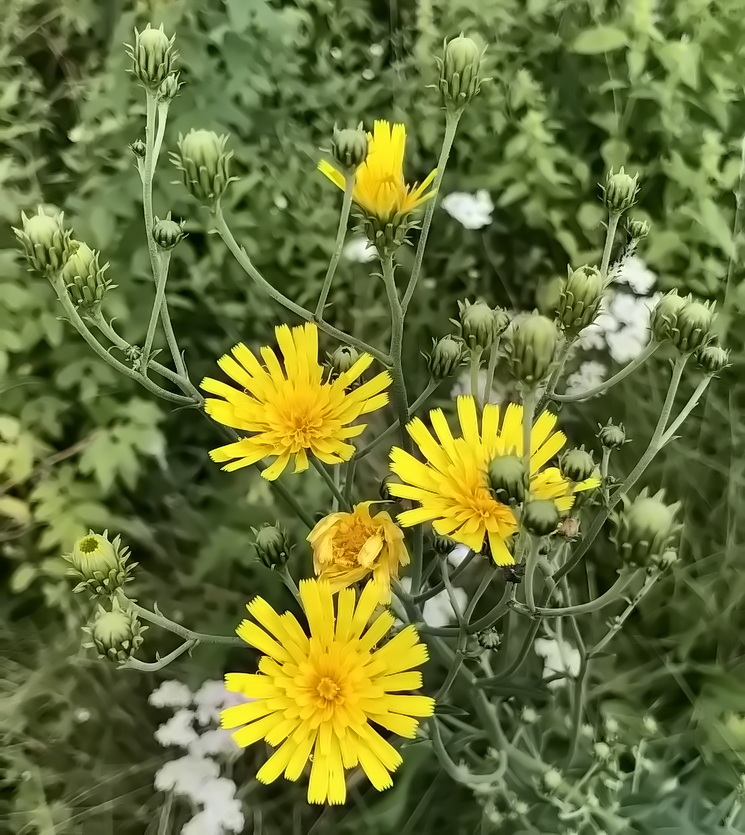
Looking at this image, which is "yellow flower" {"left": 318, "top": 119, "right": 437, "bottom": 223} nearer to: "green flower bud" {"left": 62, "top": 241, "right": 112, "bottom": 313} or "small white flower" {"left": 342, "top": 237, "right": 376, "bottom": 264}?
"green flower bud" {"left": 62, "top": 241, "right": 112, "bottom": 313}

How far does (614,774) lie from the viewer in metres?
0.58

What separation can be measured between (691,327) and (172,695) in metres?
0.49

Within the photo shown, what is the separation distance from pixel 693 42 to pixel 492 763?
651 mm

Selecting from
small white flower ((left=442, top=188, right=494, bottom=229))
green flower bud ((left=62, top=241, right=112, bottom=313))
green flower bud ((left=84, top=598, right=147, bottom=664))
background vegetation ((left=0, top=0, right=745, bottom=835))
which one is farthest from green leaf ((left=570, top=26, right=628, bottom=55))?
green flower bud ((left=84, top=598, right=147, bottom=664))

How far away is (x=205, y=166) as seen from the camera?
1.25 ft

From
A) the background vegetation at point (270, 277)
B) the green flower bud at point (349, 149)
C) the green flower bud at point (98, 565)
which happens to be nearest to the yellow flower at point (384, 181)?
the green flower bud at point (349, 149)

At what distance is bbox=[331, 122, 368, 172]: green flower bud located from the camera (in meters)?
0.38

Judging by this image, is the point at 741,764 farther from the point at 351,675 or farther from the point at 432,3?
the point at 432,3

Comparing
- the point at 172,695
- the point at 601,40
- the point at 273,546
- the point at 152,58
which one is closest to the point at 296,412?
the point at 273,546

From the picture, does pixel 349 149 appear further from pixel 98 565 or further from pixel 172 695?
pixel 172 695

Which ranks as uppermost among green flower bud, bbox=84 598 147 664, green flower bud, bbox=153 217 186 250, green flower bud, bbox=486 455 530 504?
green flower bud, bbox=153 217 186 250

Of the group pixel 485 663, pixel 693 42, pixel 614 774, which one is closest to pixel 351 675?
pixel 485 663

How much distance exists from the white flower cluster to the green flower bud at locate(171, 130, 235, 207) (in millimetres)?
421

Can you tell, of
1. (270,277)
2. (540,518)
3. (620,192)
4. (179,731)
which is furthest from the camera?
(270,277)
